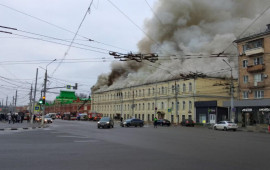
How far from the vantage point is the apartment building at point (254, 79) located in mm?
45000

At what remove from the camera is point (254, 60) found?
156ft

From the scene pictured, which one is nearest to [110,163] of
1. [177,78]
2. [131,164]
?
[131,164]

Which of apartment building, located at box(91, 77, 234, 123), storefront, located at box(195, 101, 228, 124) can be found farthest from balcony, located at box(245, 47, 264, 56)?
storefront, located at box(195, 101, 228, 124)

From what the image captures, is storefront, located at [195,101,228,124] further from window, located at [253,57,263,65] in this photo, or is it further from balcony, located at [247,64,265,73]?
window, located at [253,57,263,65]

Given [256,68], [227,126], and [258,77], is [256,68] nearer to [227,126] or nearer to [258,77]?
[258,77]

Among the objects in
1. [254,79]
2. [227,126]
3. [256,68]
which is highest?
[256,68]

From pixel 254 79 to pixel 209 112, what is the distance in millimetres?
11499

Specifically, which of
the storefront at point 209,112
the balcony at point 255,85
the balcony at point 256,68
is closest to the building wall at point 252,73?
the balcony at point 255,85

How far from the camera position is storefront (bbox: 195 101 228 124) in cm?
5456

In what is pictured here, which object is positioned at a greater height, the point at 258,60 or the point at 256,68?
the point at 258,60

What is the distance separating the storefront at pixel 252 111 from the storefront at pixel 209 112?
16.7 ft

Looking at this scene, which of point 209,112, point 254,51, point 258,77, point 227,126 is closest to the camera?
point 227,126

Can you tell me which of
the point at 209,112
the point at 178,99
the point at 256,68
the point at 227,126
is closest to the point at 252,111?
the point at 256,68

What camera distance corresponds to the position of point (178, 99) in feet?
211
